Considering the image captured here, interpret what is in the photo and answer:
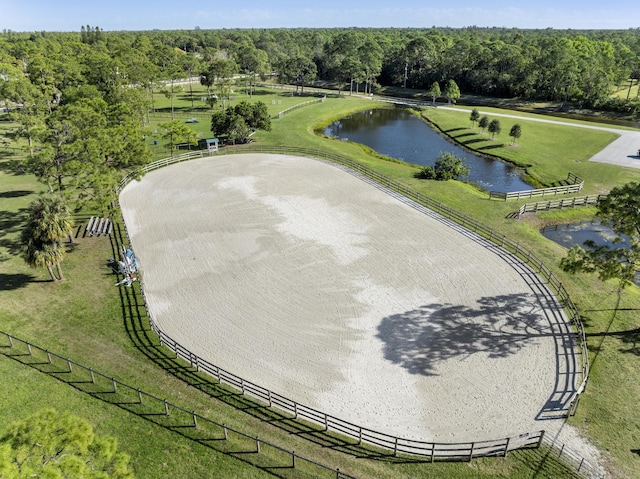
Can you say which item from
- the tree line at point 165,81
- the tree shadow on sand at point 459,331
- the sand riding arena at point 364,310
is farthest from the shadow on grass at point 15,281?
the tree shadow on sand at point 459,331

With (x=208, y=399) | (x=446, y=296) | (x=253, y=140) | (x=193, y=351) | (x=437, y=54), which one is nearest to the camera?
(x=208, y=399)

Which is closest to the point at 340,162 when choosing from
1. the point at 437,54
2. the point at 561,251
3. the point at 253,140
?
the point at 253,140

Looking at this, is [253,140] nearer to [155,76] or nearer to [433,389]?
[155,76]

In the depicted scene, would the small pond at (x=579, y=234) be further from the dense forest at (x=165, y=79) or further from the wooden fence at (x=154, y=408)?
the dense forest at (x=165, y=79)

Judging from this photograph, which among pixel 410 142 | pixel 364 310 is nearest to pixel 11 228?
pixel 364 310

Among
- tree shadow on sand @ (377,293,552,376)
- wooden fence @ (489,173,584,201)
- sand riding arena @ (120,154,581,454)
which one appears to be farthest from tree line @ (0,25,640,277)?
tree shadow on sand @ (377,293,552,376)

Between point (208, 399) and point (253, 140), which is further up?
point (253, 140)
